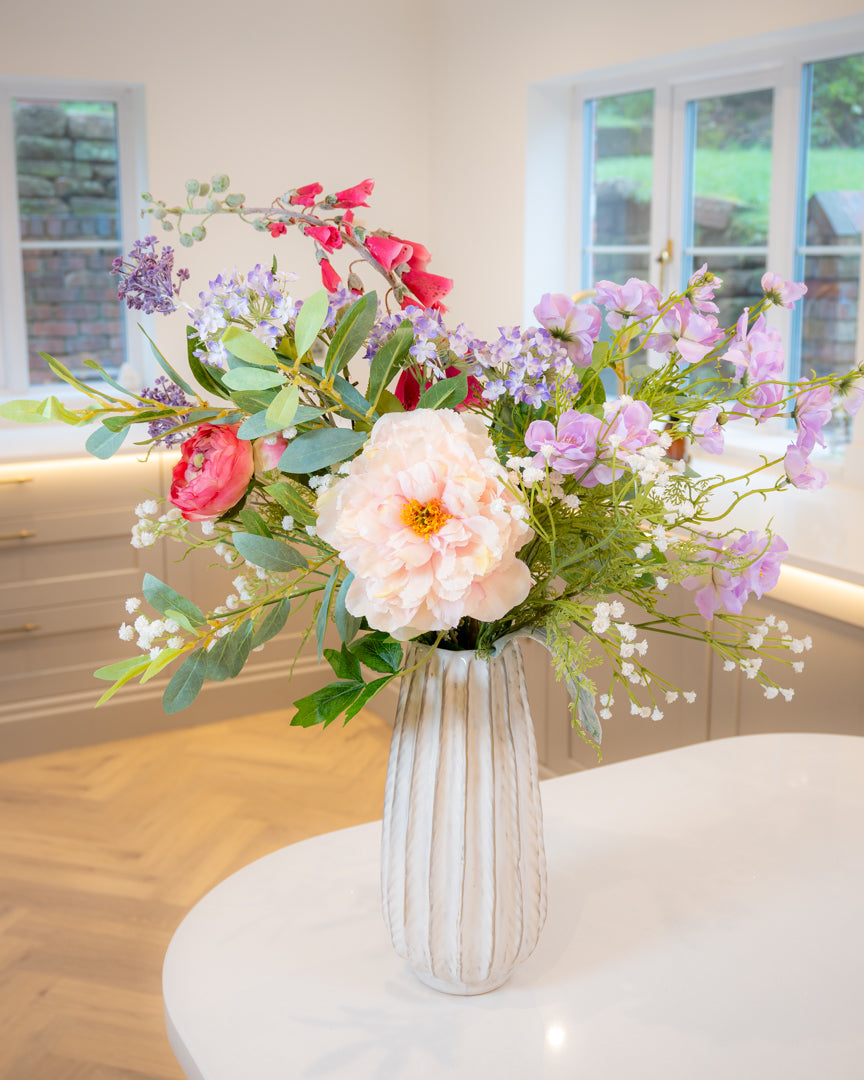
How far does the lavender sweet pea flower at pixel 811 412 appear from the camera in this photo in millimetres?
799

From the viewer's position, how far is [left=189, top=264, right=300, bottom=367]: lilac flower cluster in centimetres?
74

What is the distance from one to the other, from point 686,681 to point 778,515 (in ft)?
1.37

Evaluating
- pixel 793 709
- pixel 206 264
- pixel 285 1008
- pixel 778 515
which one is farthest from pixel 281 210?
pixel 206 264

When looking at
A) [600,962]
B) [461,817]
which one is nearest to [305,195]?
[461,817]

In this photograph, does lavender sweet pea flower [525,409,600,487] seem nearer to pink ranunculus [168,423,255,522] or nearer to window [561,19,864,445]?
pink ranunculus [168,423,255,522]

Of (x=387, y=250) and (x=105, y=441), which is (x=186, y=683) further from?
(x=387, y=250)

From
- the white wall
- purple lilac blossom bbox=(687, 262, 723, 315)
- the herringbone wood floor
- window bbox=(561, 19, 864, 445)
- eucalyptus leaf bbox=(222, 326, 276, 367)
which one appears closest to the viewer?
eucalyptus leaf bbox=(222, 326, 276, 367)

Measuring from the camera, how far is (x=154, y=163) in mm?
3646

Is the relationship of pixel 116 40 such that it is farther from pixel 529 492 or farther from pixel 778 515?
pixel 529 492

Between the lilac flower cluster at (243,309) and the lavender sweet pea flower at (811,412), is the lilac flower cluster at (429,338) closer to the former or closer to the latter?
the lilac flower cluster at (243,309)

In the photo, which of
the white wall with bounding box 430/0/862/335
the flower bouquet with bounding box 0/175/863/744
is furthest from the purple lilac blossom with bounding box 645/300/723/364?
the white wall with bounding box 430/0/862/335

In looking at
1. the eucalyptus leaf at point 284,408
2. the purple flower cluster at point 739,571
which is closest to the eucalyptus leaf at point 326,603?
the eucalyptus leaf at point 284,408

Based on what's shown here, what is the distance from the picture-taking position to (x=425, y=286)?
84 cm

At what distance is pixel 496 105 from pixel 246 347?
331 cm
